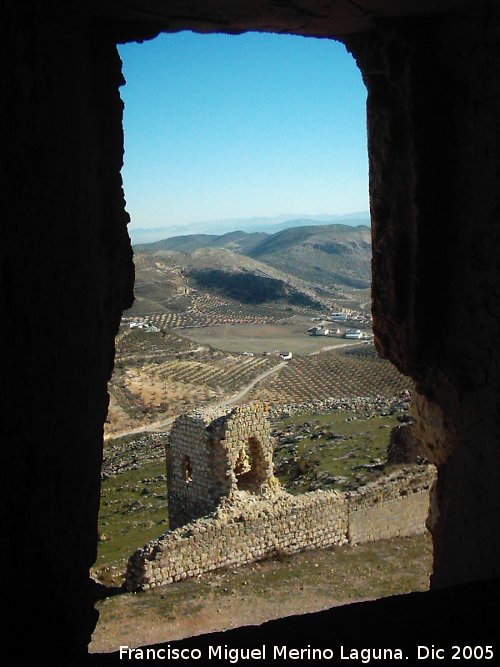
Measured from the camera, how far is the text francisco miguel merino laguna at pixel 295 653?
8.99 feet

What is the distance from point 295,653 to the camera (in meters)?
2.83

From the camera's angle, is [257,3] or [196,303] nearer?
[257,3]

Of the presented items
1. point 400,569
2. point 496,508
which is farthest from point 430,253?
point 400,569

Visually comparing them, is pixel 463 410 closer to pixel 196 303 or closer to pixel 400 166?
pixel 400 166

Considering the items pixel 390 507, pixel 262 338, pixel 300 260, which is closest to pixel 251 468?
pixel 390 507

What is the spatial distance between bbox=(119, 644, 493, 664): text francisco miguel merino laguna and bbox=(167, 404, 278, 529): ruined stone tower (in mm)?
9312

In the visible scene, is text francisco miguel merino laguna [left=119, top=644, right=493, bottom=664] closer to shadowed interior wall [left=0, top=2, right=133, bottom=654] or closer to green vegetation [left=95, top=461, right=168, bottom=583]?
shadowed interior wall [left=0, top=2, right=133, bottom=654]

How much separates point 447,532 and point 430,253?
65.5 inches

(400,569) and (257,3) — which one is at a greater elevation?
(257,3)

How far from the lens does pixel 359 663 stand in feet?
8.86

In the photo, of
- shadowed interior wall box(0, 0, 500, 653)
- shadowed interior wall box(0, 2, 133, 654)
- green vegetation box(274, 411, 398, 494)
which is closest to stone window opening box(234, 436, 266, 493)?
green vegetation box(274, 411, 398, 494)

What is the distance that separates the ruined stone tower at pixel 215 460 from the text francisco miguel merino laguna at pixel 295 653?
931cm

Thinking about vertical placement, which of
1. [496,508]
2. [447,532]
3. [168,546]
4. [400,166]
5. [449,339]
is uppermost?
[400,166]

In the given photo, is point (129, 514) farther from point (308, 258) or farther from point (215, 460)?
point (308, 258)
